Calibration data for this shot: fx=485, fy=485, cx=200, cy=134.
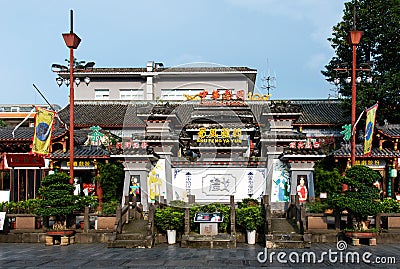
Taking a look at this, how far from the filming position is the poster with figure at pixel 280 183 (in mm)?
24984

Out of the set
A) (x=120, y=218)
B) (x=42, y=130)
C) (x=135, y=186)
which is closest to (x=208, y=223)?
(x=120, y=218)

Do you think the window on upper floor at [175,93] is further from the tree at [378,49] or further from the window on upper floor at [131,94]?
the tree at [378,49]

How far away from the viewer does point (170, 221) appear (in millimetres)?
18125

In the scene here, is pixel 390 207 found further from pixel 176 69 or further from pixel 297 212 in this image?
pixel 176 69

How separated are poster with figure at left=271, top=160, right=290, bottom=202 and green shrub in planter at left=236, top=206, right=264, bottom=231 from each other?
7035mm

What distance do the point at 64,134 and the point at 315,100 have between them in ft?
76.5

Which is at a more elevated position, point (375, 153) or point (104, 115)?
point (104, 115)

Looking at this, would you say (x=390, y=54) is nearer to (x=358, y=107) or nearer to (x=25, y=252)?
(x=358, y=107)

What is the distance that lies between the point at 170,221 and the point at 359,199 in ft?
22.6

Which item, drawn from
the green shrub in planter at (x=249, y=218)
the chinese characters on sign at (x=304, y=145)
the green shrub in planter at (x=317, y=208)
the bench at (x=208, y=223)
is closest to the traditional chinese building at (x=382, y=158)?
the chinese characters on sign at (x=304, y=145)

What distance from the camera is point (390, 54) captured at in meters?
34.6

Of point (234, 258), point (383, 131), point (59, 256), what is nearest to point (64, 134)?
point (59, 256)

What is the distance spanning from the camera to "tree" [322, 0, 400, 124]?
32.8m

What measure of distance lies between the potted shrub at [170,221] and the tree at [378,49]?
1893 cm
